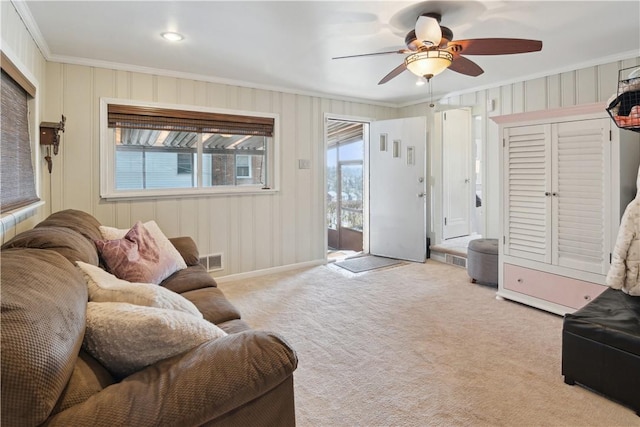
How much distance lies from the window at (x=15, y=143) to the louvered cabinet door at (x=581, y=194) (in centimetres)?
385

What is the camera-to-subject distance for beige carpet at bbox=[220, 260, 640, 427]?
1828mm

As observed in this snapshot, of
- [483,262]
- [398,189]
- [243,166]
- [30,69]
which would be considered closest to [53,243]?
[30,69]

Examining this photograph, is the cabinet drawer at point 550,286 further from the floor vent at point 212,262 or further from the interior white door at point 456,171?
the floor vent at point 212,262

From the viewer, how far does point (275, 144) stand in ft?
14.5

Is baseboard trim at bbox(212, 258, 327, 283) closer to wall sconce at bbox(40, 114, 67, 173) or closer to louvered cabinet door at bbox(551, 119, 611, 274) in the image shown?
wall sconce at bbox(40, 114, 67, 173)

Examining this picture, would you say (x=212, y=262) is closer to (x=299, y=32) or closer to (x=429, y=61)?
(x=299, y=32)

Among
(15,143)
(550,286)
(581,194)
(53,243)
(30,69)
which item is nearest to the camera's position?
(53,243)

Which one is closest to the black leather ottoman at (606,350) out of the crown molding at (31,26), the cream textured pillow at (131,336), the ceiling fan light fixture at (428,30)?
the ceiling fan light fixture at (428,30)

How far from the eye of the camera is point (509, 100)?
165 inches

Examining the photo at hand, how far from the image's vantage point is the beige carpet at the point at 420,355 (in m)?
1.83

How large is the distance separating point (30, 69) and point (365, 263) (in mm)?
3982

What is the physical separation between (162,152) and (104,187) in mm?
671

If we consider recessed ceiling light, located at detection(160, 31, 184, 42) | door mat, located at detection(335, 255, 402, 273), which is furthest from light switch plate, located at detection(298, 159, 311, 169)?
recessed ceiling light, located at detection(160, 31, 184, 42)

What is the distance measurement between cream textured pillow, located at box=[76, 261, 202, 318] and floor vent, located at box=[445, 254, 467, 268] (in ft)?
13.2
